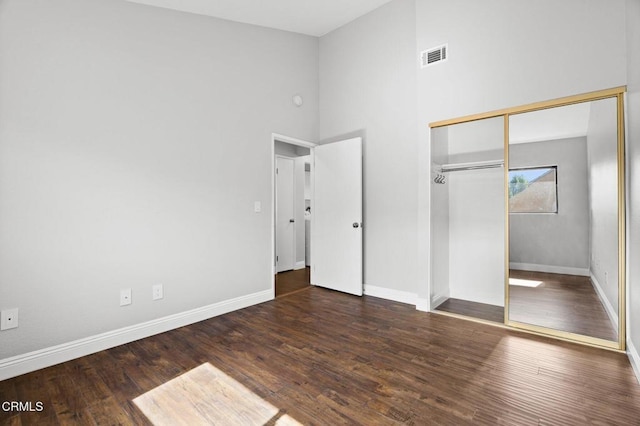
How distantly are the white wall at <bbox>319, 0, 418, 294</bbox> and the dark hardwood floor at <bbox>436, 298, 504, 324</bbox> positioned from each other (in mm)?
447

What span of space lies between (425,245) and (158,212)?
110 inches

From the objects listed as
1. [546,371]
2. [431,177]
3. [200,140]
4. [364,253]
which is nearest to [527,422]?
[546,371]

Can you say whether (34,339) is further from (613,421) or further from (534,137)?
(534,137)

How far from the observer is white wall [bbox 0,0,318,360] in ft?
7.38

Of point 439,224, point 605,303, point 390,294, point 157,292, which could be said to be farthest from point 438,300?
point 157,292

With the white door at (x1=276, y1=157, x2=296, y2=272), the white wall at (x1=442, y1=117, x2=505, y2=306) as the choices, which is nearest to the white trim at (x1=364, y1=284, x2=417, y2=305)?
the white wall at (x1=442, y1=117, x2=505, y2=306)

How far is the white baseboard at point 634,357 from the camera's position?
2.13 meters

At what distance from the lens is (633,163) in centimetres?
225

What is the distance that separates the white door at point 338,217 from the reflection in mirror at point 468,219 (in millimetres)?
979

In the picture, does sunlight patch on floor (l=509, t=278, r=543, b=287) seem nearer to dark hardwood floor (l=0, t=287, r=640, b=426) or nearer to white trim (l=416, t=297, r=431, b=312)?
dark hardwood floor (l=0, t=287, r=640, b=426)

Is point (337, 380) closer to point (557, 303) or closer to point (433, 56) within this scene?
point (557, 303)

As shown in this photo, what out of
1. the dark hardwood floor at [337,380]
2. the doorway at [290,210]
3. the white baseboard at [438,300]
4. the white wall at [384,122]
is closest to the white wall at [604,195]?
the dark hardwood floor at [337,380]

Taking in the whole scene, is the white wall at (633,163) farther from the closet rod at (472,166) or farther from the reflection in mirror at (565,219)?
the closet rod at (472,166)

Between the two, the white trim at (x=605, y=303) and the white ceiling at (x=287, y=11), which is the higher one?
the white ceiling at (x=287, y=11)
